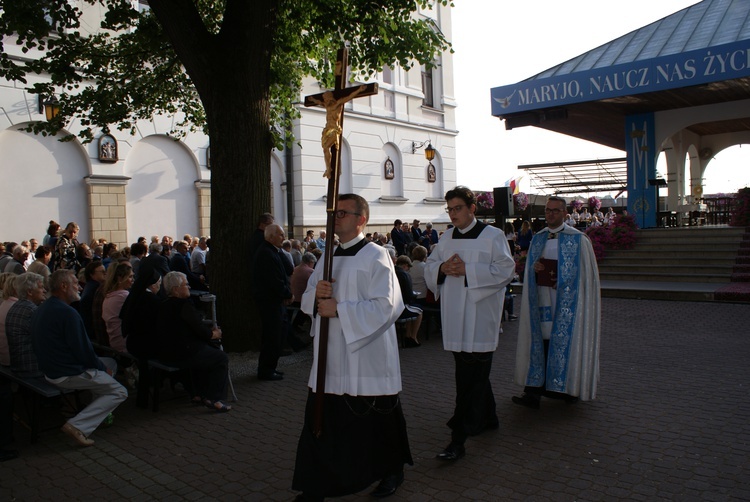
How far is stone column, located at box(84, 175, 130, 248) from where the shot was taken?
15125 mm

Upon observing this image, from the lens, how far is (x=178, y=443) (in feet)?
16.3

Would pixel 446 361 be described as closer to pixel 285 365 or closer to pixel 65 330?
pixel 285 365

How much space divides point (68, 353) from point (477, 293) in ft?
11.1

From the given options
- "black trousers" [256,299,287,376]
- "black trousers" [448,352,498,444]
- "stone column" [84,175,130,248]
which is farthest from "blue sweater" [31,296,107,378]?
"stone column" [84,175,130,248]

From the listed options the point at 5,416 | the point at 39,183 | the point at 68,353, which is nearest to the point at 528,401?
the point at 68,353

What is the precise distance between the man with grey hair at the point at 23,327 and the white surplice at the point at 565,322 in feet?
14.6

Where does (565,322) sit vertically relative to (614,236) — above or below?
below

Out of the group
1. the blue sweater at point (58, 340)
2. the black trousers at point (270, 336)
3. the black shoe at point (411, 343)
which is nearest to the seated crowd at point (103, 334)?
the blue sweater at point (58, 340)

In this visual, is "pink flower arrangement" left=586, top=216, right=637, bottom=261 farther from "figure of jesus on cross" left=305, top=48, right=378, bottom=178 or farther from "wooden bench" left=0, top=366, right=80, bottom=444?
"wooden bench" left=0, top=366, right=80, bottom=444

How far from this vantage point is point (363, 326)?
3.49 m

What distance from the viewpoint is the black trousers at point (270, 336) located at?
22.6 feet

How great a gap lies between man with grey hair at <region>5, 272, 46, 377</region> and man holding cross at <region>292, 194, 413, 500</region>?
3.09 m

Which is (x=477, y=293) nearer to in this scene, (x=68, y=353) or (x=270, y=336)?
(x=270, y=336)

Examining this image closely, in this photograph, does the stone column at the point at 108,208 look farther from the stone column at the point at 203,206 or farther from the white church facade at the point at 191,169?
the stone column at the point at 203,206
